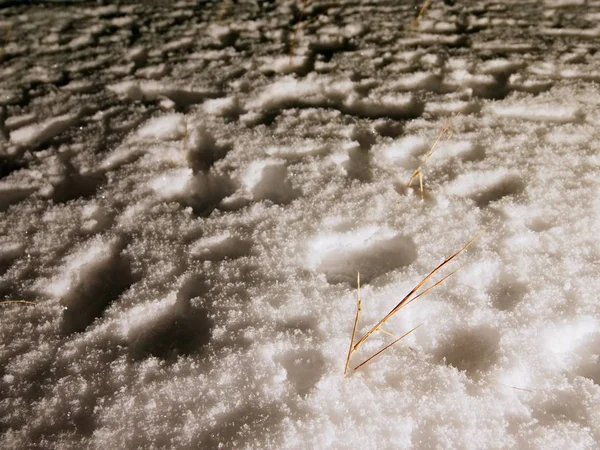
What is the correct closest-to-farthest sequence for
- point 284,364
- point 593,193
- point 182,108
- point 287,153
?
point 284,364
point 593,193
point 287,153
point 182,108

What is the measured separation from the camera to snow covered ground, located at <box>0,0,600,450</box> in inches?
50.3

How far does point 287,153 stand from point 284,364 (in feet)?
3.30

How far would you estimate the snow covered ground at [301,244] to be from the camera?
128 cm

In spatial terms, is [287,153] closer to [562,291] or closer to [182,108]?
[182,108]

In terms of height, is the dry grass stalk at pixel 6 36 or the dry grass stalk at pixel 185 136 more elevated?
the dry grass stalk at pixel 6 36

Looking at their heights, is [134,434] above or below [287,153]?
below

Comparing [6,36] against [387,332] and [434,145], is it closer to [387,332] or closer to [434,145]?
[434,145]

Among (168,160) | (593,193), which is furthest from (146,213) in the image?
(593,193)

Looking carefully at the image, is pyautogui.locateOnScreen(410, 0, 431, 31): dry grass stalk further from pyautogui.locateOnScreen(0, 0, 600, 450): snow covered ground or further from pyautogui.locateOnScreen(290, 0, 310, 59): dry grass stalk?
pyautogui.locateOnScreen(290, 0, 310, 59): dry grass stalk

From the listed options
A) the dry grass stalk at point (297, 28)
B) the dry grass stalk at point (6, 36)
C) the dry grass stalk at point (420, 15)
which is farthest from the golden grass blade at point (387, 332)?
the dry grass stalk at point (6, 36)

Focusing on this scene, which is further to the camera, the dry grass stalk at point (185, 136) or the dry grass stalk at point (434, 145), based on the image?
the dry grass stalk at point (185, 136)

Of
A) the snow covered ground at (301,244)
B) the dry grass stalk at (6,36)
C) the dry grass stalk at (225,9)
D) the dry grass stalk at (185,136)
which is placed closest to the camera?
the snow covered ground at (301,244)

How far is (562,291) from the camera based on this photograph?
4.89ft

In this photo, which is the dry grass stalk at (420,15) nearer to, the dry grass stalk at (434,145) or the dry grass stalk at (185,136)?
the dry grass stalk at (434,145)
